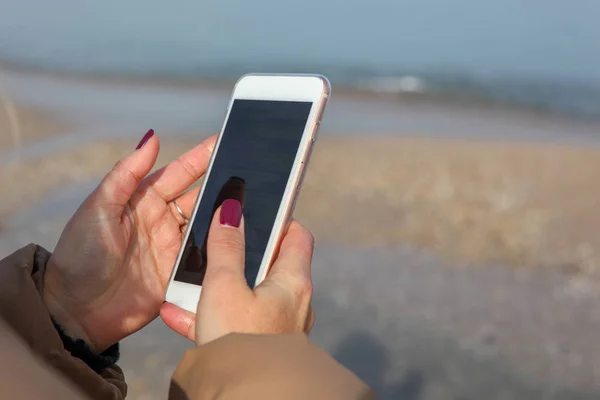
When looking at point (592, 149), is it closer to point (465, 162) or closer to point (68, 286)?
point (465, 162)

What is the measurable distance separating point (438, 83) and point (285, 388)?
759 cm

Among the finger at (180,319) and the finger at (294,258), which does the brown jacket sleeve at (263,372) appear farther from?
the finger at (180,319)

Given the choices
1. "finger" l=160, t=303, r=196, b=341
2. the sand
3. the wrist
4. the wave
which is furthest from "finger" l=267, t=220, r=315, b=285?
the wave

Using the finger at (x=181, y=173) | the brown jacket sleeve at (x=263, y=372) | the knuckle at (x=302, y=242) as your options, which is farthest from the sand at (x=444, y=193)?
the brown jacket sleeve at (x=263, y=372)

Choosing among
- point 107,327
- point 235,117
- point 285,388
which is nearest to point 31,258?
point 107,327

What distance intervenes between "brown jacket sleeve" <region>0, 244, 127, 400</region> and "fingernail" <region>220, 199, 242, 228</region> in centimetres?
41

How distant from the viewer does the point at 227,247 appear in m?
1.20

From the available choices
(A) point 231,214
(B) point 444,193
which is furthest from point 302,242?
(B) point 444,193

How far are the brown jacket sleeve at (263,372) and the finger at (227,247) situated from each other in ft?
0.63

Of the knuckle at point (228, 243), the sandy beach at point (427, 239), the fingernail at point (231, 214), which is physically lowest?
the sandy beach at point (427, 239)

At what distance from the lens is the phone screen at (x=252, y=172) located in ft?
4.61

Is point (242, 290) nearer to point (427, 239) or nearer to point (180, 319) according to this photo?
point (180, 319)

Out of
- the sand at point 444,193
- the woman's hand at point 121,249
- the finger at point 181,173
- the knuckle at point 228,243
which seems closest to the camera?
the knuckle at point 228,243

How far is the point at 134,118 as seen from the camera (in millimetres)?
6160
